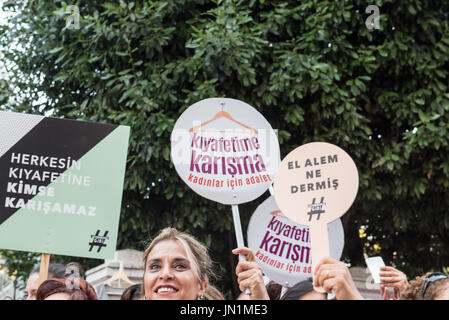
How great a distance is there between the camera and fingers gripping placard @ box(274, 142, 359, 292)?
8.23 ft

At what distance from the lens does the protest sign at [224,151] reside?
10.1 ft

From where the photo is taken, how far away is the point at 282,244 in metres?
4.12

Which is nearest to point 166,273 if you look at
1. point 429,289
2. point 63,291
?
point 63,291

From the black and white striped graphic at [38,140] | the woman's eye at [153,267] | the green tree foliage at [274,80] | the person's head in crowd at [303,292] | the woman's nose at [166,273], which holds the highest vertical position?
the green tree foliage at [274,80]

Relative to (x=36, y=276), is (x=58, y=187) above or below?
above

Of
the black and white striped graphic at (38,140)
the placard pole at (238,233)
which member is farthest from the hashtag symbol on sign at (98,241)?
the placard pole at (238,233)

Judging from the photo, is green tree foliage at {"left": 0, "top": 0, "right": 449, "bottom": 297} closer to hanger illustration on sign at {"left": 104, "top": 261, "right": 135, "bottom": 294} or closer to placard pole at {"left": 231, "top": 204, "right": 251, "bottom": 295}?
hanger illustration on sign at {"left": 104, "top": 261, "right": 135, "bottom": 294}

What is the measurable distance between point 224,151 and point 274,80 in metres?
2.69

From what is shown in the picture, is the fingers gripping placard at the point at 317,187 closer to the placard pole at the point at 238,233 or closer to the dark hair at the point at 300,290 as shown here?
the placard pole at the point at 238,233

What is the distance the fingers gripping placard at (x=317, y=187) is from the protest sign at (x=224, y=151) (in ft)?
1.37

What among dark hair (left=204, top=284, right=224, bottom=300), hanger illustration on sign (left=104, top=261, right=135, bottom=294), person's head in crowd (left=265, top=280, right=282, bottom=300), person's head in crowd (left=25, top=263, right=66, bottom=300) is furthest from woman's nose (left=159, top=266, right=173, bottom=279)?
hanger illustration on sign (left=104, top=261, right=135, bottom=294)

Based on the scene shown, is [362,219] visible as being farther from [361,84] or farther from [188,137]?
[188,137]

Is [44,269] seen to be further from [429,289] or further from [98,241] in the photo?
[429,289]

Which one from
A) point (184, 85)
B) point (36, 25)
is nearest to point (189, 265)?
point (184, 85)
